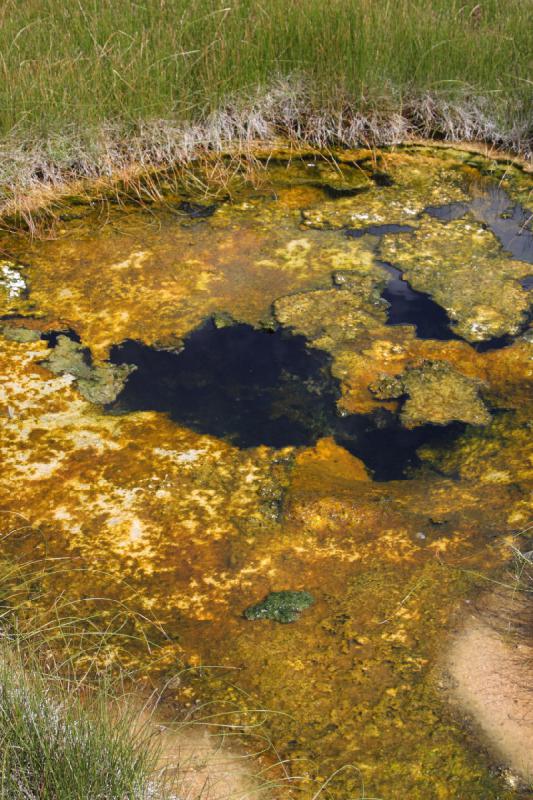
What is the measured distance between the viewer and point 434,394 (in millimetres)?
2908

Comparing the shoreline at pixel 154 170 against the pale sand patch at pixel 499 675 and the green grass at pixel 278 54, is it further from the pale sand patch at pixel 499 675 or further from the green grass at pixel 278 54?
the pale sand patch at pixel 499 675

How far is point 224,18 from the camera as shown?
4.41m

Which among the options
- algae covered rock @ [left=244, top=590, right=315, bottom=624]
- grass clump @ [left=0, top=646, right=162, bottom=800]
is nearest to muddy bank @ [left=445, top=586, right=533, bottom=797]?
algae covered rock @ [left=244, top=590, right=315, bottom=624]

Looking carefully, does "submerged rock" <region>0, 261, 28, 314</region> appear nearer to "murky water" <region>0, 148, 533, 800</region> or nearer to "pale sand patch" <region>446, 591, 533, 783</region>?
"murky water" <region>0, 148, 533, 800</region>

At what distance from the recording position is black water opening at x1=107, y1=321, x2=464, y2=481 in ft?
9.01

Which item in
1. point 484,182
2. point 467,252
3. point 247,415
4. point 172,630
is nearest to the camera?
point 172,630

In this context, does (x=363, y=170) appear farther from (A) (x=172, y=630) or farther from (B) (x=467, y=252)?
(A) (x=172, y=630)

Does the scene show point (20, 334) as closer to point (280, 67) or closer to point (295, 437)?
point (295, 437)

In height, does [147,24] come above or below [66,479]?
above

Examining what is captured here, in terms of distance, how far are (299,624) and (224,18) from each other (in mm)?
3357

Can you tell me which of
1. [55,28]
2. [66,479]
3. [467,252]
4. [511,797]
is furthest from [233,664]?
[55,28]

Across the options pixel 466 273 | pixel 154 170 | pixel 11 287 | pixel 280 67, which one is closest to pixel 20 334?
pixel 11 287

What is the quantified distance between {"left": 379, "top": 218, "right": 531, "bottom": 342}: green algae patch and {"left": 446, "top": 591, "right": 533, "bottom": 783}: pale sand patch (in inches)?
51.2

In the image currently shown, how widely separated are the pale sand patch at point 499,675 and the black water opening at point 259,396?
23.7 inches
